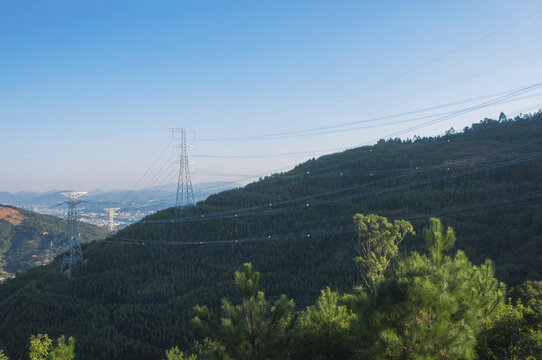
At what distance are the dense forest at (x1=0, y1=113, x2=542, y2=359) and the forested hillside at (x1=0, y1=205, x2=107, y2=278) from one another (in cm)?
10144

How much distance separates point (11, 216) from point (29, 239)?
28895mm

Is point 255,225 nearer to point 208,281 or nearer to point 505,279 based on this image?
point 208,281

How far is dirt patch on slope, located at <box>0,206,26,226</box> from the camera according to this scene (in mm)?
188075

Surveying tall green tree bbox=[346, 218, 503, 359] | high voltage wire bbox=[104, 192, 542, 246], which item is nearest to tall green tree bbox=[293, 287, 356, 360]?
tall green tree bbox=[346, 218, 503, 359]

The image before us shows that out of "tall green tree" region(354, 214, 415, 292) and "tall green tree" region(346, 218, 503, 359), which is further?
"tall green tree" region(354, 214, 415, 292)

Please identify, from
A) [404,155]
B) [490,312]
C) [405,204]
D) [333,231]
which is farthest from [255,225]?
[490,312]

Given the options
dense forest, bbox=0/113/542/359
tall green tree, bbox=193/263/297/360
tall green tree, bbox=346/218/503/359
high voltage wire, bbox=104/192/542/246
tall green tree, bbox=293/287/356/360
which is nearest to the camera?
tall green tree, bbox=346/218/503/359

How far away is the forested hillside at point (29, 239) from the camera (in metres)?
A: 154

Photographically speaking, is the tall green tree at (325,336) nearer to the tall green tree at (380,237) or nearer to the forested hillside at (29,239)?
the tall green tree at (380,237)

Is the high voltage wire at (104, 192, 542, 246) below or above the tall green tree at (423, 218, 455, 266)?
below

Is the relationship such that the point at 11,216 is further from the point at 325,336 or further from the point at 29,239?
the point at 325,336

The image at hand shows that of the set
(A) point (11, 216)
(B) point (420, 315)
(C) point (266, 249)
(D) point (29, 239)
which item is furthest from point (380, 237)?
(A) point (11, 216)

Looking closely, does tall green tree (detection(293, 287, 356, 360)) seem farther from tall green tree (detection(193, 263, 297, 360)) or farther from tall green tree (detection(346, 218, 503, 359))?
tall green tree (detection(346, 218, 503, 359))

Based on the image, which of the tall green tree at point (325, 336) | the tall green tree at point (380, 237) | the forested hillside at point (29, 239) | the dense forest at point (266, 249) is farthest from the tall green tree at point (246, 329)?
the forested hillside at point (29, 239)
